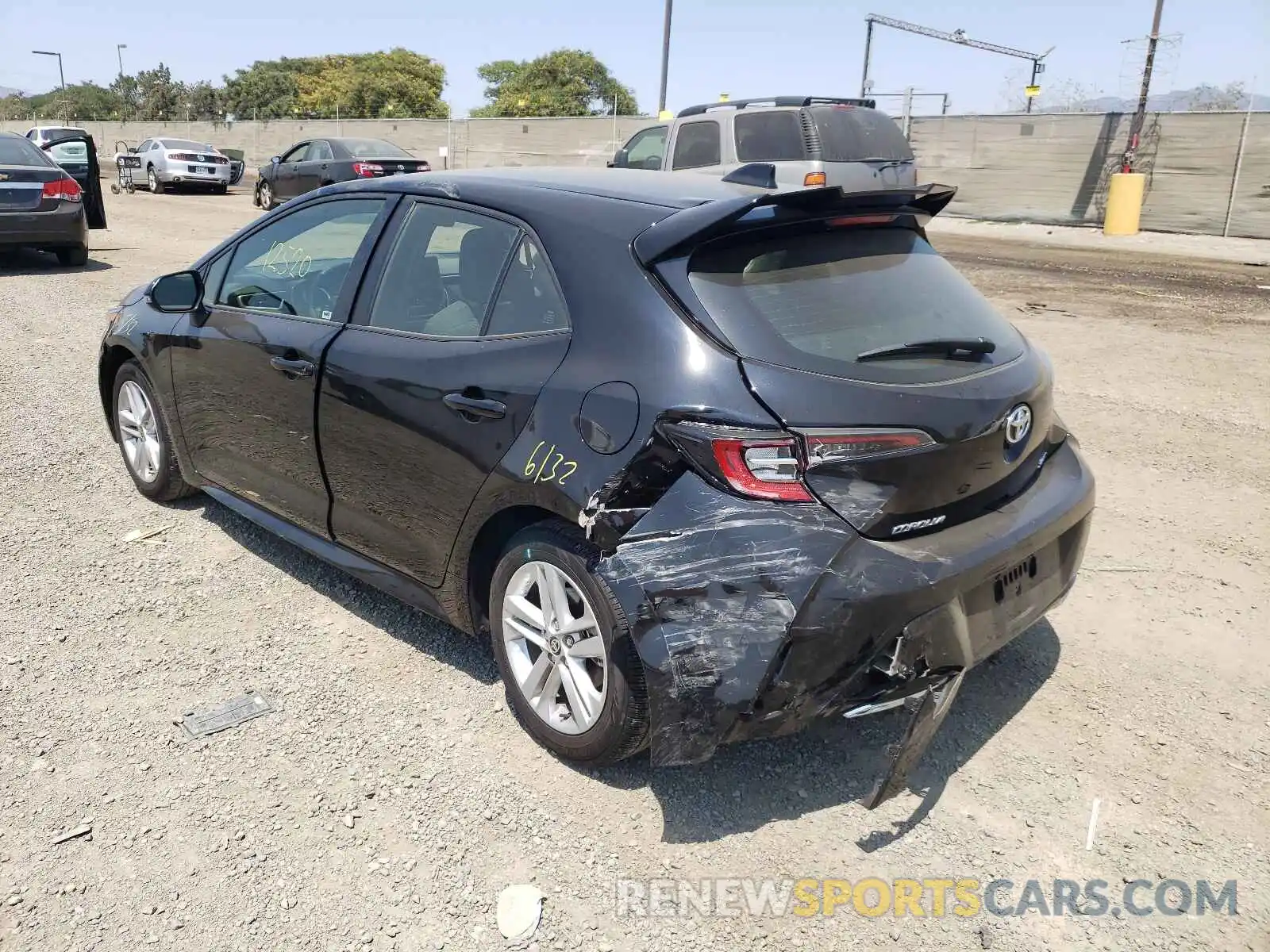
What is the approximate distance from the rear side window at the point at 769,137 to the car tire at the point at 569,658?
32.3 ft

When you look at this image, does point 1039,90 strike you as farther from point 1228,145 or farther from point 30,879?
point 30,879

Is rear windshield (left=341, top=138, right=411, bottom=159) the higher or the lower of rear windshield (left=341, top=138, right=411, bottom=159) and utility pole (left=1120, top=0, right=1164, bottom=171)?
the lower

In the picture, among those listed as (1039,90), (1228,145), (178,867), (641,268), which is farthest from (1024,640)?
(1039,90)

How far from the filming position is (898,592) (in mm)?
2615

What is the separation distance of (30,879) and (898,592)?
2.30 m

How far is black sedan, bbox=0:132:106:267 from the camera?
11.9m

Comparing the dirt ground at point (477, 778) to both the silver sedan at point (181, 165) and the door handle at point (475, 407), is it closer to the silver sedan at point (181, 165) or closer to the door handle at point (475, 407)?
the door handle at point (475, 407)

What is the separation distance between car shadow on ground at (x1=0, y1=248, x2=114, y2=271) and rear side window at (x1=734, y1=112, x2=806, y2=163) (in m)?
8.04

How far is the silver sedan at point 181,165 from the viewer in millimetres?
27500

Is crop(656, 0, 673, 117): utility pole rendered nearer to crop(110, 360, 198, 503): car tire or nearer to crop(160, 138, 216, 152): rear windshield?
crop(160, 138, 216, 152): rear windshield

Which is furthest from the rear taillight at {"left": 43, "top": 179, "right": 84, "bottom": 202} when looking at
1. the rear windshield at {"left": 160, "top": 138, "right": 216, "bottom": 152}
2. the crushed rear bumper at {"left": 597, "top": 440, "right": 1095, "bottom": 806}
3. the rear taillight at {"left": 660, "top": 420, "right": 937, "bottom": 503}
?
the rear windshield at {"left": 160, "top": 138, "right": 216, "bottom": 152}

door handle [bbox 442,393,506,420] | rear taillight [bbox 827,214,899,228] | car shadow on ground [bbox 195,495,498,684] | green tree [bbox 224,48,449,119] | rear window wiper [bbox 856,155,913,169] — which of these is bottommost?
car shadow on ground [bbox 195,495,498,684]

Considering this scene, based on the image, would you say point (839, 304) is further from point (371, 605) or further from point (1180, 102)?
point (1180, 102)

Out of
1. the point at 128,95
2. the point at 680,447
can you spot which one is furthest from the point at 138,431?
the point at 128,95
